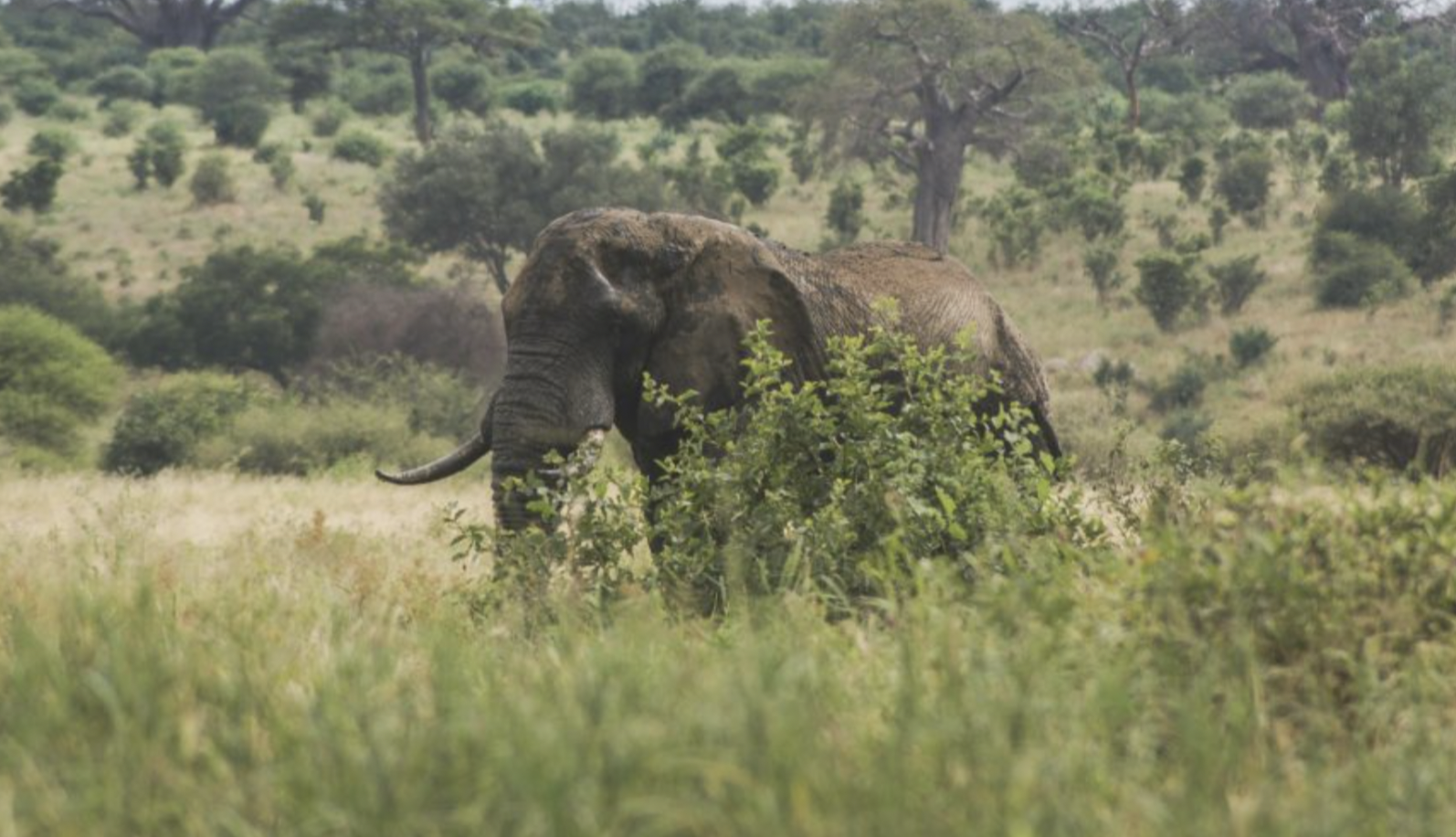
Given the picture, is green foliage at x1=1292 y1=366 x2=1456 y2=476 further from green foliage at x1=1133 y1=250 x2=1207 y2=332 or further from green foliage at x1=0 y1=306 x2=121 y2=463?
green foliage at x1=0 y1=306 x2=121 y2=463

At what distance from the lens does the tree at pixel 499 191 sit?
133 feet

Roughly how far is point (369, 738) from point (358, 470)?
1806 cm

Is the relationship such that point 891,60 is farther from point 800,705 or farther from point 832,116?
point 800,705

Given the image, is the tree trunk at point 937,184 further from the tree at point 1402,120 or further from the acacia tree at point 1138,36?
the acacia tree at point 1138,36

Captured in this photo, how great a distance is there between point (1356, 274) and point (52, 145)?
3340 centimetres

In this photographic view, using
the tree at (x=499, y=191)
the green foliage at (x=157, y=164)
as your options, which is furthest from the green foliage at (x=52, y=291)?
the green foliage at (x=157, y=164)

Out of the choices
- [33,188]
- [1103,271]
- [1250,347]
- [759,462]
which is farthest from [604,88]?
[759,462]

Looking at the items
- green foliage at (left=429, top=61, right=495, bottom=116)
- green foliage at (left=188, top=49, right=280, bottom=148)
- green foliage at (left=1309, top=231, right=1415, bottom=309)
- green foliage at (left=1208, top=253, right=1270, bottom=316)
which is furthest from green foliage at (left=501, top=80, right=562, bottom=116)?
green foliage at (left=1309, top=231, right=1415, bottom=309)

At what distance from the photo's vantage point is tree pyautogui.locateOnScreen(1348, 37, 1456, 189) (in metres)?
40.6

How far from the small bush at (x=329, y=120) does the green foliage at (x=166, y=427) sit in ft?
103

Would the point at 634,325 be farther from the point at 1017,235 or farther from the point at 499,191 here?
the point at 1017,235

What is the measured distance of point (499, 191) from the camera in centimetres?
4056

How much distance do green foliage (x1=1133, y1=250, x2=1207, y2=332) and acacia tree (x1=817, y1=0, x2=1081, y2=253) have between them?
7.51m

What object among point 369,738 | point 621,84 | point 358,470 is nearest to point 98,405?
point 358,470
